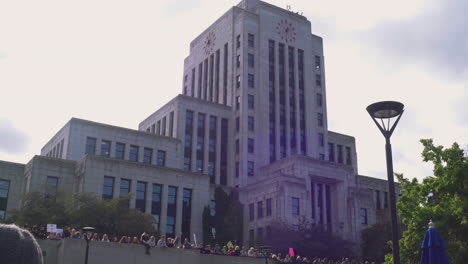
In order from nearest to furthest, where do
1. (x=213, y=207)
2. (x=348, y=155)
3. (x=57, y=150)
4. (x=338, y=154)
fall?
(x=213, y=207), (x=57, y=150), (x=338, y=154), (x=348, y=155)

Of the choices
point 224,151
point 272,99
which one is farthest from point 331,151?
point 224,151

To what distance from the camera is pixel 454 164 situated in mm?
29562

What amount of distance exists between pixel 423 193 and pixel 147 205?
122 ft

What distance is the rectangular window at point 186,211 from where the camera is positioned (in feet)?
214

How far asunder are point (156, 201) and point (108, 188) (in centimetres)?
598

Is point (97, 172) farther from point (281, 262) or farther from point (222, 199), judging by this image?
point (281, 262)

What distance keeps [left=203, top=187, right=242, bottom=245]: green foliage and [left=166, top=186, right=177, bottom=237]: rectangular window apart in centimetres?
398

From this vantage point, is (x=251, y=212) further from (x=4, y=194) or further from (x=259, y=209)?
(x=4, y=194)

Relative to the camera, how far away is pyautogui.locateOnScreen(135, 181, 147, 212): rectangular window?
61709 mm

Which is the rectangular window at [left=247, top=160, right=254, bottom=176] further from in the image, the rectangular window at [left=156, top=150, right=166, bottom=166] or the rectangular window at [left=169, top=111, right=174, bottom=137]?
the rectangular window at [left=156, top=150, right=166, bottom=166]

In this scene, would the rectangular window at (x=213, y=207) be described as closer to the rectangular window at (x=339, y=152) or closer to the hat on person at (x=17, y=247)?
the rectangular window at (x=339, y=152)

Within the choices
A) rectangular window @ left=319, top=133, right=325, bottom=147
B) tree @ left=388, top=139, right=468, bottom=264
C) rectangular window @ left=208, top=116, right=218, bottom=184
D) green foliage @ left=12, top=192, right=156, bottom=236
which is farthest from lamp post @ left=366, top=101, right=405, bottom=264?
rectangular window @ left=319, top=133, right=325, bottom=147

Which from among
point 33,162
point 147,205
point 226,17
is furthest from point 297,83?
point 33,162

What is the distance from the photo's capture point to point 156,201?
6316 cm
